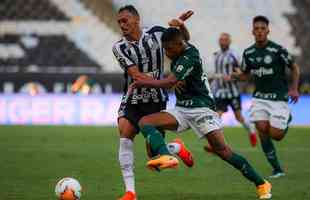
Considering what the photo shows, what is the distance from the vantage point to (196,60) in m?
9.41

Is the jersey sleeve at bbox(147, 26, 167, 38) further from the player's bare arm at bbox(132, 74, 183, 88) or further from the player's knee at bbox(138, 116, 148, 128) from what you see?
the player's knee at bbox(138, 116, 148, 128)

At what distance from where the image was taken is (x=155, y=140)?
912 cm

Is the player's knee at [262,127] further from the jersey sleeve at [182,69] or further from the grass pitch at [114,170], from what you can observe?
the jersey sleeve at [182,69]

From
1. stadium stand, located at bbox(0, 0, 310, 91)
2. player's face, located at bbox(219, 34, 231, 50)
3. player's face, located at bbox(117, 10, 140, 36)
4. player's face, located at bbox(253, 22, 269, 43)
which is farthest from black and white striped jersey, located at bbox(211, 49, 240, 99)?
player's face, located at bbox(117, 10, 140, 36)

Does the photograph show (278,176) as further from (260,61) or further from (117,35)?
(117,35)

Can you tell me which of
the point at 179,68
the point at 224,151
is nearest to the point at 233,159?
the point at 224,151

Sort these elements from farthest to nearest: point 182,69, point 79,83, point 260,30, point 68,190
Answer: point 79,83
point 260,30
point 182,69
point 68,190

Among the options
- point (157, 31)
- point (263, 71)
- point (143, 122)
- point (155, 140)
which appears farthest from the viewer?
point (263, 71)

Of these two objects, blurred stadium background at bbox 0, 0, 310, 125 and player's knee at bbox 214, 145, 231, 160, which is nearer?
player's knee at bbox 214, 145, 231, 160

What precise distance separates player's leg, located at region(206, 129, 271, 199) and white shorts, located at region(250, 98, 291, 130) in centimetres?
276

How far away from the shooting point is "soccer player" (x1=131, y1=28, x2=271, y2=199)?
9.24 meters

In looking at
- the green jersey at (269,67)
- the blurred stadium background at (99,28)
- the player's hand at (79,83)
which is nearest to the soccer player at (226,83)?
the blurred stadium background at (99,28)

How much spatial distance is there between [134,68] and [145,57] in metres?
0.26

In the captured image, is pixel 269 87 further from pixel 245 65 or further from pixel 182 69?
pixel 182 69
